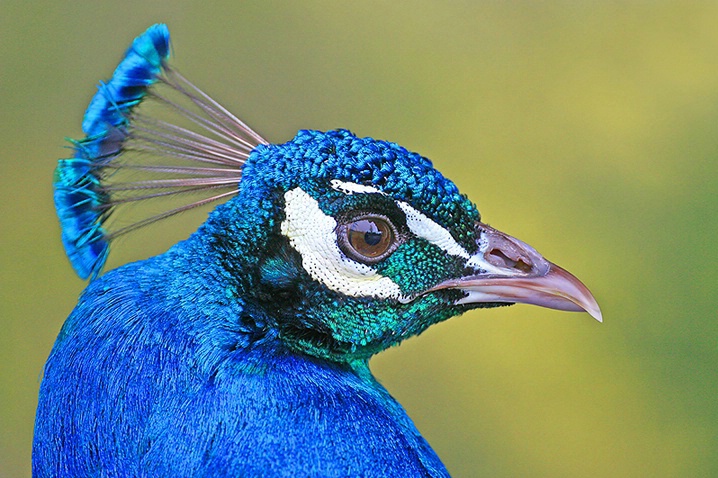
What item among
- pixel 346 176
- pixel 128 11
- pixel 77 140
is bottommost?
pixel 77 140

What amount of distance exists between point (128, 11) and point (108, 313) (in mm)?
2527

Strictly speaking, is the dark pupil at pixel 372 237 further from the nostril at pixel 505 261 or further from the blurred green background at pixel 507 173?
the blurred green background at pixel 507 173

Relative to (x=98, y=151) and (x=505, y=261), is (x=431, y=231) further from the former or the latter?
(x=98, y=151)

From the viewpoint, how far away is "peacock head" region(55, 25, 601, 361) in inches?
41.3

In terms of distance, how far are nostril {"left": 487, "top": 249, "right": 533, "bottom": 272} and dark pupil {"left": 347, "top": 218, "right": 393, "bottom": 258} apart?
135mm

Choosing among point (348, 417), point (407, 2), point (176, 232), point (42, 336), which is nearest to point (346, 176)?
point (348, 417)

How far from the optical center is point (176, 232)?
9.86 feet

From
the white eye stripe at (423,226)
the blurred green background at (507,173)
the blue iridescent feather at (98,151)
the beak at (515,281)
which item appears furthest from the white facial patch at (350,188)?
the blurred green background at (507,173)

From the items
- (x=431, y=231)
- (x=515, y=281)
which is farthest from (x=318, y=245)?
(x=515, y=281)

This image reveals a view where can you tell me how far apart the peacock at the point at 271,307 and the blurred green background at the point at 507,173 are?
1.82 m

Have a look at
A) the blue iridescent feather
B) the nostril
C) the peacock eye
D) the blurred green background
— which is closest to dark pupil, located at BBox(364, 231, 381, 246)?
the peacock eye

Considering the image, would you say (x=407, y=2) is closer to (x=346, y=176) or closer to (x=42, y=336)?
(x=42, y=336)

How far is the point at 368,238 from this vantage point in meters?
1.05

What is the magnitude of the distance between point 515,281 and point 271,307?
295mm
